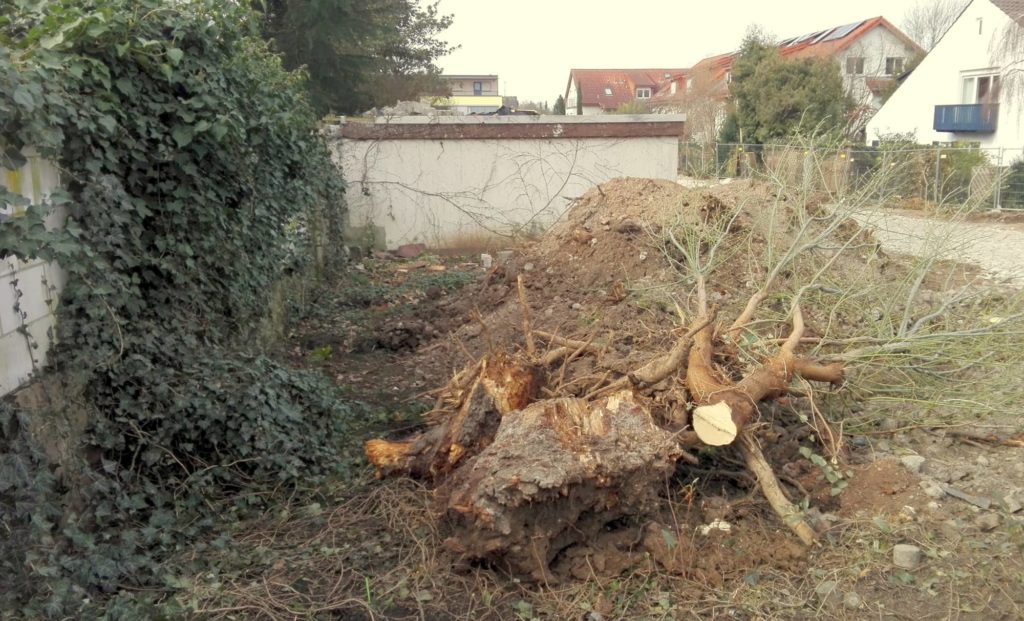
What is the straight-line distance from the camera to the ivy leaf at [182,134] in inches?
175

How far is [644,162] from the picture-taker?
1363 cm

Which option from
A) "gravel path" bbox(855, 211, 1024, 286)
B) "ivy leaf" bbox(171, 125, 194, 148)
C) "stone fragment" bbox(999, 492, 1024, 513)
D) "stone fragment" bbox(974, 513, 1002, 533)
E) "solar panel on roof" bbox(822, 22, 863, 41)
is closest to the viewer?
"stone fragment" bbox(974, 513, 1002, 533)

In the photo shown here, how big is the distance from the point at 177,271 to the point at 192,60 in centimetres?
130

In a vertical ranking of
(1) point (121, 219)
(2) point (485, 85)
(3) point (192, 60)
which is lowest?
(1) point (121, 219)

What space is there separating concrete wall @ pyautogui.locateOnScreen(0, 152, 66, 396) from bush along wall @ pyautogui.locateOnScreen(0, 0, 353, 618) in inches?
3.5

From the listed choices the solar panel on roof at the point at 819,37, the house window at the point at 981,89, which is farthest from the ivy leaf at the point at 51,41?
the solar panel on roof at the point at 819,37

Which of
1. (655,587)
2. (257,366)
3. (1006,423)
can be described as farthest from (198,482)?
(1006,423)

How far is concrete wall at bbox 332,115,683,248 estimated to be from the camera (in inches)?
500

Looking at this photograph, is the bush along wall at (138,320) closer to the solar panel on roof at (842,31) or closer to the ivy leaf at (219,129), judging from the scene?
the ivy leaf at (219,129)

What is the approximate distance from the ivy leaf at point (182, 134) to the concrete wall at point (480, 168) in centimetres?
815

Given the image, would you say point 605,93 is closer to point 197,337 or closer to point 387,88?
point 387,88

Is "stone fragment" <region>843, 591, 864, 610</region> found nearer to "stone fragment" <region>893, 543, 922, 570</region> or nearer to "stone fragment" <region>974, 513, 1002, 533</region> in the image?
"stone fragment" <region>893, 543, 922, 570</region>

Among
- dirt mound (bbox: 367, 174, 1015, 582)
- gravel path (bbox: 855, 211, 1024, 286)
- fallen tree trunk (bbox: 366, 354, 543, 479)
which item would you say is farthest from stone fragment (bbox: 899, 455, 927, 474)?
fallen tree trunk (bbox: 366, 354, 543, 479)

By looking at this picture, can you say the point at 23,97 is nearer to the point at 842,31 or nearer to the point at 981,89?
the point at 981,89
